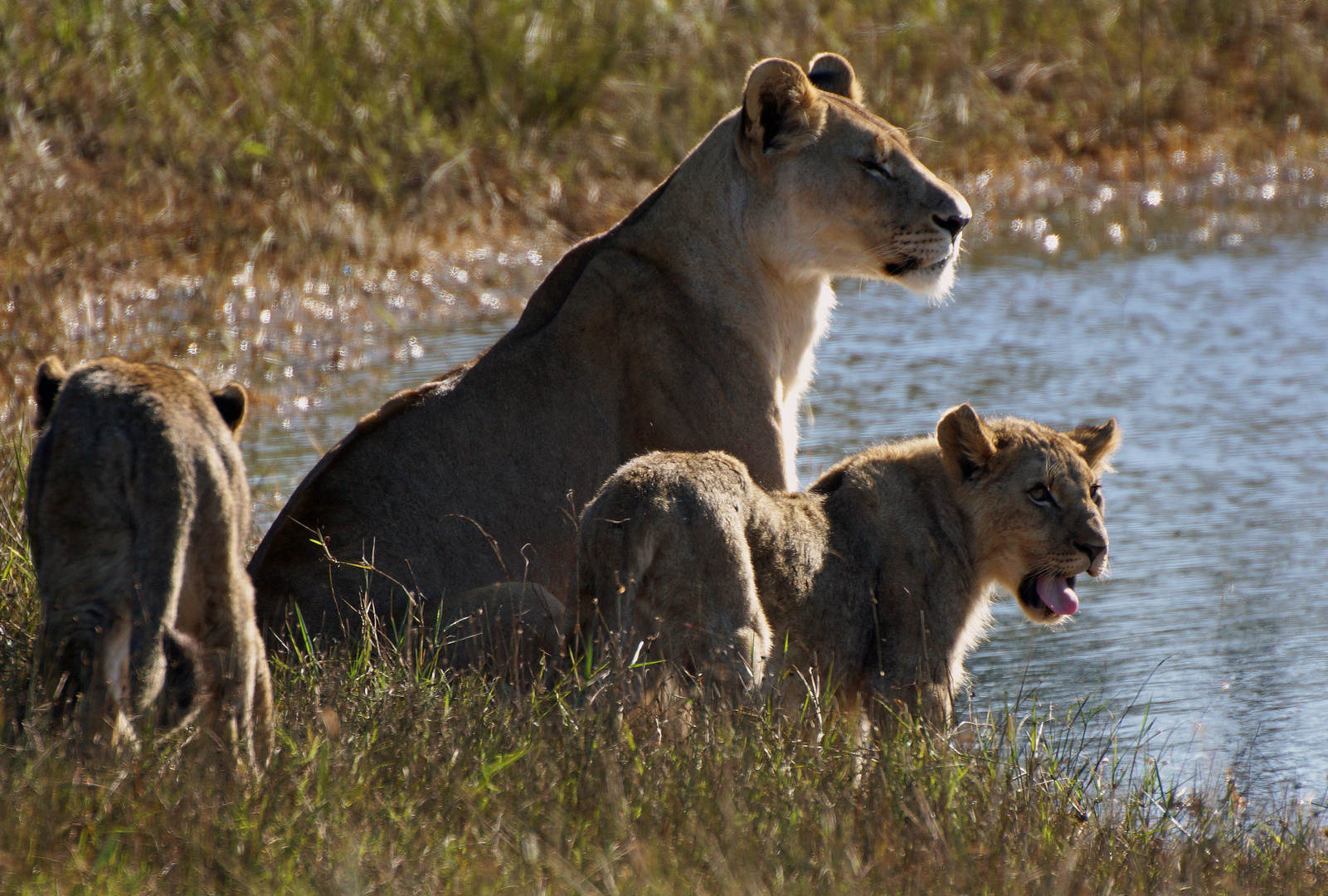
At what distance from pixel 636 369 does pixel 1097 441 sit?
1464 mm

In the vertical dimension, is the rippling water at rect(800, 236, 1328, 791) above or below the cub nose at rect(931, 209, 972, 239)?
below

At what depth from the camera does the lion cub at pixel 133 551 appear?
3.25 meters

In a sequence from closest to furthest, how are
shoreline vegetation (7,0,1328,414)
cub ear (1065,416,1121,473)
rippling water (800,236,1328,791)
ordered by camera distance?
cub ear (1065,416,1121,473)
rippling water (800,236,1328,791)
shoreline vegetation (7,0,1328,414)

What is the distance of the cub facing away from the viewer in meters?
4.37

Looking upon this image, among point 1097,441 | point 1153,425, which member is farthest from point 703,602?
point 1153,425

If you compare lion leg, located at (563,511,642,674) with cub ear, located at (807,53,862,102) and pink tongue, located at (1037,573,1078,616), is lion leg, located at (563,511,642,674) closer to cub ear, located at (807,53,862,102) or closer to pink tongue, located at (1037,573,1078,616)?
pink tongue, located at (1037,573,1078,616)

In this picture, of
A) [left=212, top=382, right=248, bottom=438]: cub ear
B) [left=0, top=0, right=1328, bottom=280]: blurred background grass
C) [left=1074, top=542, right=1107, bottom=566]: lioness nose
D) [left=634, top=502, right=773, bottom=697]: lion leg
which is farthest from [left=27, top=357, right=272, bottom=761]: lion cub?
[left=0, top=0, right=1328, bottom=280]: blurred background grass

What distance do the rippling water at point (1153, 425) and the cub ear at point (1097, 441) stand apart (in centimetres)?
72

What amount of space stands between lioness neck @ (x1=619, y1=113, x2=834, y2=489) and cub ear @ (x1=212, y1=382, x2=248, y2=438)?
7.88 ft

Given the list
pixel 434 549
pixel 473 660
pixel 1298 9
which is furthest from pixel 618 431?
pixel 1298 9

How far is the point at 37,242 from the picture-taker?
10164 mm

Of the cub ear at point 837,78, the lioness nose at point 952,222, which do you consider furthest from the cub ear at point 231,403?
the cub ear at point 837,78

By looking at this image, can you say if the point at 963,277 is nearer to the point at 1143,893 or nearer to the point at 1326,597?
the point at 1326,597

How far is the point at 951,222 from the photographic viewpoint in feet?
19.7
